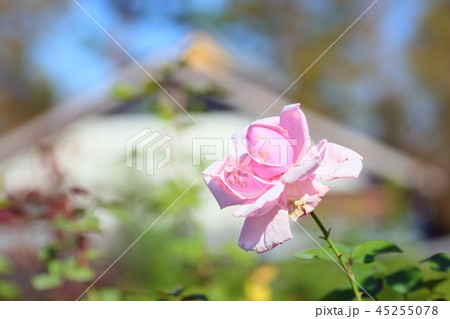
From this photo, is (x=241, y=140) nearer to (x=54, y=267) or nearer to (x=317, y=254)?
(x=317, y=254)

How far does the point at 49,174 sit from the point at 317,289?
953mm

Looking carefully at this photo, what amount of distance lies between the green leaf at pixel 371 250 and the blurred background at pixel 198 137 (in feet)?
0.19

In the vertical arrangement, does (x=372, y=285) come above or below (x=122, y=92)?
below

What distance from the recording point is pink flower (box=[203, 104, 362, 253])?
0.97 feet

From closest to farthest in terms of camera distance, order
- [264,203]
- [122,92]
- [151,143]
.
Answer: [264,203], [151,143], [122,92]

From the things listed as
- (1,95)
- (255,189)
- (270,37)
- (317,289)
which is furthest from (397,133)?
(255,189)

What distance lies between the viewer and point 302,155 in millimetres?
306

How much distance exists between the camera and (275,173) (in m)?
0.31

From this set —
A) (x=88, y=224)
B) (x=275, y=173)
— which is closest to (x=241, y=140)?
(x=275, y=173)

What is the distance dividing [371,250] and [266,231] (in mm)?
101

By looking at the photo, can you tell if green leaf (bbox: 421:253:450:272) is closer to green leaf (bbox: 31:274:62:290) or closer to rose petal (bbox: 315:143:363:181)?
rose petal (bbox: 315:143:363:181)

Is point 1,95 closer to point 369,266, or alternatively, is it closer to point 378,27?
point 378,27

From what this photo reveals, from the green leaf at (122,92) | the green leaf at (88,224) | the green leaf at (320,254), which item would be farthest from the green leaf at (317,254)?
the green leaf at (122,92)

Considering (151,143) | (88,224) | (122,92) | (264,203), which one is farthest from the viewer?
(122,92)
